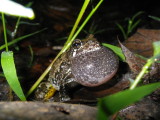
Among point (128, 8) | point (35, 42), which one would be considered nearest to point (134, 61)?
point (35, 42)

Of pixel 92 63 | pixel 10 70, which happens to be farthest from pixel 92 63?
pixel 10 70

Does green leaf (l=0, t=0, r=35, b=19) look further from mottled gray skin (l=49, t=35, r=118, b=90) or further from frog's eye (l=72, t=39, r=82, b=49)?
frog's eye (l=72, t=39, r=82, b=49)

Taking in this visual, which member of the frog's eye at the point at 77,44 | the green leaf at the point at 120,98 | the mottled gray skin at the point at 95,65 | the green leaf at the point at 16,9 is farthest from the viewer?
the frog's eye at the point at 77,44

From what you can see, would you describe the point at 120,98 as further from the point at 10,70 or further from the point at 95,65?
the point at 10,70

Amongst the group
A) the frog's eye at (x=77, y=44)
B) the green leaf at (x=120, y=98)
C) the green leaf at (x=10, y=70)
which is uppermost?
the frog's eye at (x=77, y=44)

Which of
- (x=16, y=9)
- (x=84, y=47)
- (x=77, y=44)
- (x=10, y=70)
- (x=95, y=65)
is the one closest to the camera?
(x=16, y=9)

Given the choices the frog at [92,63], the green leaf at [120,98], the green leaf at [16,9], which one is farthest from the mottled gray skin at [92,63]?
the green leaf at [16,9]

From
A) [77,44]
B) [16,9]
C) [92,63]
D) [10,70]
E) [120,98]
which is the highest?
[16,9]

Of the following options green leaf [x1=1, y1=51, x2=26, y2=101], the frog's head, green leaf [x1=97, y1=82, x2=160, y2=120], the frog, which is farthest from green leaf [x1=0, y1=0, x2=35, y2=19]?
the frog's head

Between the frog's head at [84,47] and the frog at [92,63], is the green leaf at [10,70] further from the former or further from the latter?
the frog's head at [84,47]
